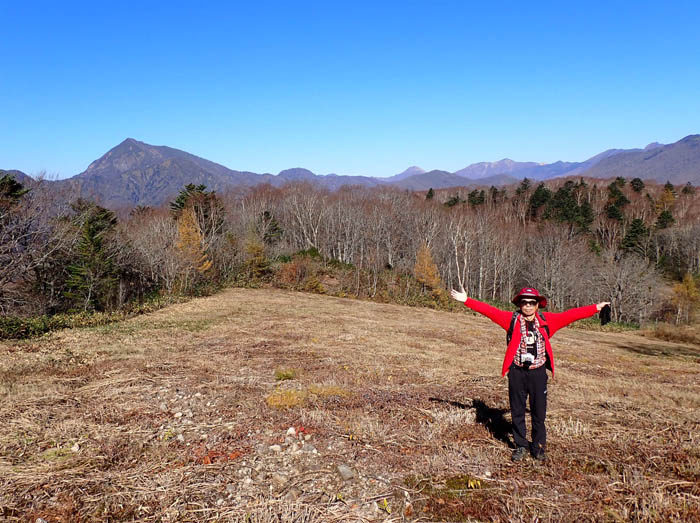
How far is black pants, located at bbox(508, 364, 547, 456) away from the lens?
4281 mm

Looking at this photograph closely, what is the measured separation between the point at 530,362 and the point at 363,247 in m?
47.7

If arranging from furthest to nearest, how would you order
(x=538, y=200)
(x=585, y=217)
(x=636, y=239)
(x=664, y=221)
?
1. (x=538, y=200)
2. (x=585, y=217)
3. (x=664, y=221)
4. (x=636, y=239)

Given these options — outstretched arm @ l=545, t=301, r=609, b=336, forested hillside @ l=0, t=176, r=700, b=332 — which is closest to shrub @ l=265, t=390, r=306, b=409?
outstretched arm @ l=545, t=301, r=609, b=336

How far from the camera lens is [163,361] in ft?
28.8

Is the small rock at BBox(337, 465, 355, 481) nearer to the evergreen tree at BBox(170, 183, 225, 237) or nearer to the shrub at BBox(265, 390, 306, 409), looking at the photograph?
the shrub at BBox(265, 390, 306, 409)

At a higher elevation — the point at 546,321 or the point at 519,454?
the point at 546,321

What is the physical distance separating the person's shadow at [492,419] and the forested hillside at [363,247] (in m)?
16.3

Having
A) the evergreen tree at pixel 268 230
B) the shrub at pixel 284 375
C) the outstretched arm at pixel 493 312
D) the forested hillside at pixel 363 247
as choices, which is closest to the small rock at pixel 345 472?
the outstretched arm at pixel 493 312

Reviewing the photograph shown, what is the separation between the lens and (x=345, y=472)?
4.02 metres

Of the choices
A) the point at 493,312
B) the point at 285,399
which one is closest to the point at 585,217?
the point at 493,312

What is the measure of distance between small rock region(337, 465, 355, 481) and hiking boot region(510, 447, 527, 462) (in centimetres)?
186

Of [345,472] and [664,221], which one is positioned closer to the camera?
[345,472]

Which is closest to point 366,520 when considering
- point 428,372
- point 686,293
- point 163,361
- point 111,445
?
point 111,445

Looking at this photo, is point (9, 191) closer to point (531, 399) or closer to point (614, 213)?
point (531, 399)
